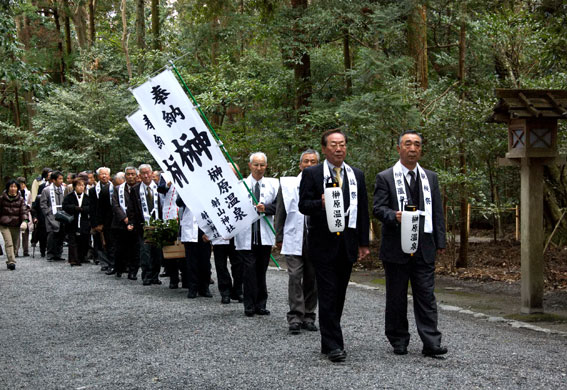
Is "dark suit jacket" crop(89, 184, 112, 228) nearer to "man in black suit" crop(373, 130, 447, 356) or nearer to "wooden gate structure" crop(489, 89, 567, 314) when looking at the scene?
"wooden gate structure" crop(489, 89, 567, 314)

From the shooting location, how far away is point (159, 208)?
12.8 meters

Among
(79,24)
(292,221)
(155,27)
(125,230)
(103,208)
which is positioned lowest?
(125,230)

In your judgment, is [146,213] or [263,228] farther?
[146,213]

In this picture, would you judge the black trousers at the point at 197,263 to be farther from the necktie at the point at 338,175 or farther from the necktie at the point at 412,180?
the necktie at the point at 412,180

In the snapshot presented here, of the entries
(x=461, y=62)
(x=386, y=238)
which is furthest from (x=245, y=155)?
(x=386, y=238)

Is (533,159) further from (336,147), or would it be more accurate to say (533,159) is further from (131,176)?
(131,176)

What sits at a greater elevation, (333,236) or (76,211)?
(76,211)

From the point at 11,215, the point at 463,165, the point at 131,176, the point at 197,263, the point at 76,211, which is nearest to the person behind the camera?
the point at 197,263

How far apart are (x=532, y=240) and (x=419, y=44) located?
27.1ft

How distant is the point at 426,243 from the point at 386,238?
15.1 inches

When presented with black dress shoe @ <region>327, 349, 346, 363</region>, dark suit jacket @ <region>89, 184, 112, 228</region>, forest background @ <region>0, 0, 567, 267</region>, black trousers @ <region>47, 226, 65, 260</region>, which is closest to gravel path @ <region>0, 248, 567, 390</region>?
black dress shoe @ <region>327, 349, 346, 363</region>

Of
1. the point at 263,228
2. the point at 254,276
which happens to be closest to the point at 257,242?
the point at 263,228

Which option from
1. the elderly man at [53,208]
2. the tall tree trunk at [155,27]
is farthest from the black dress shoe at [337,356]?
the tall tree trunk at [155,27]

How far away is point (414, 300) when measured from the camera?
22.3 ft
